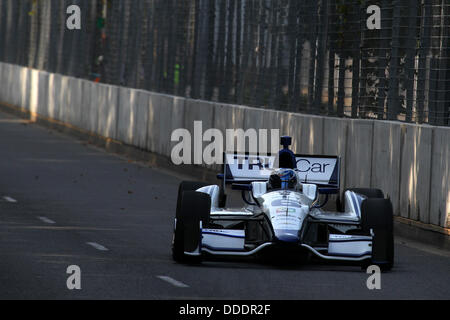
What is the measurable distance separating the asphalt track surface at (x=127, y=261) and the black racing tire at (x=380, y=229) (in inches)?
6.0

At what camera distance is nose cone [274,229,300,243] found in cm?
1316

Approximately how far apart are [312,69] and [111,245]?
801cm

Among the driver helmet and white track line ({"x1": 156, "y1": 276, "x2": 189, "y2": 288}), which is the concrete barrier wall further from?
white track line ({"x1": 156, "y1": 276, "x2": 189, "y2": 288})

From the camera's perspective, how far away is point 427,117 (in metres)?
17.8

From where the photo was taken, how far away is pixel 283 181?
14422 millimetres

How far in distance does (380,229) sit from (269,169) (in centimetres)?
227

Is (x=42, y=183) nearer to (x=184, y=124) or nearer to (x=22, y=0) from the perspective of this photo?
(x=184, y=124)

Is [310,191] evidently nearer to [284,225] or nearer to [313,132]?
[284,225]

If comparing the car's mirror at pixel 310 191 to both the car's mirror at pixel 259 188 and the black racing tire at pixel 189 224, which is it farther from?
the black racing tire at pixel 189 224

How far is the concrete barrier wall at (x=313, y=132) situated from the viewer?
674 inches

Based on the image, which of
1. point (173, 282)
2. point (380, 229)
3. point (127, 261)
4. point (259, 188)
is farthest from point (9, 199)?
point (173, 282)

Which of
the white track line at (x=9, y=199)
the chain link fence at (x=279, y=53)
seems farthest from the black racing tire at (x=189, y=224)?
the white track line at (x=9, y=199)

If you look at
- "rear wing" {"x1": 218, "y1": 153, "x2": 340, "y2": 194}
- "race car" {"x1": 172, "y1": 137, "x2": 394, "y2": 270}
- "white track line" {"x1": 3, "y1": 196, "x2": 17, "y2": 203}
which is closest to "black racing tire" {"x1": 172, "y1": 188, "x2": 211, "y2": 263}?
"race car" {"x1": 172, "y1": 137, "x2": 394, "y2": 270}

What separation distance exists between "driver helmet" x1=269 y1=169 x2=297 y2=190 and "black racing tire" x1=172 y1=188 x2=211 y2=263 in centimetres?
99
